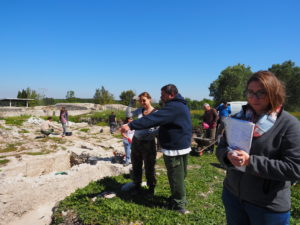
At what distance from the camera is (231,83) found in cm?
3875

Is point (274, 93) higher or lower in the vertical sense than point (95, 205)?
higher

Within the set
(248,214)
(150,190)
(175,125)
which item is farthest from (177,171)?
(248,214)

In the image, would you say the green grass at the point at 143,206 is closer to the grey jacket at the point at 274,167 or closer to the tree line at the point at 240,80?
the grey jacket at the point at 274,167

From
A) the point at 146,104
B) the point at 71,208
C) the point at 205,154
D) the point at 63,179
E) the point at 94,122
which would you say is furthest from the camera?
the point at 94,122

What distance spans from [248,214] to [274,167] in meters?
0.47

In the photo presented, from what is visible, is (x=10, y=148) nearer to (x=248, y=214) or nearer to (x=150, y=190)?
(x=150, y=190)

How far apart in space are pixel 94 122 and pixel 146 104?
1810 centimetres

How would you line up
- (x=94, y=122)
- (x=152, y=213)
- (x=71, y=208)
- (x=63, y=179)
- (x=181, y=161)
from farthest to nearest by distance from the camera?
(x=94, y=122) → (x=63, y=179) → (x=71, y=208) → (x=152, y=213) → (x=181, y=161)

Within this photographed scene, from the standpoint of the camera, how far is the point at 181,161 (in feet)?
9.84

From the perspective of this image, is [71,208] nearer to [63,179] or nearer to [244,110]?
[63,179]

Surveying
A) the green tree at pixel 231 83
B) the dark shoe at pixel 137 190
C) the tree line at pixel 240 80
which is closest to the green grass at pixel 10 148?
the dark shoe at pixel 137 190

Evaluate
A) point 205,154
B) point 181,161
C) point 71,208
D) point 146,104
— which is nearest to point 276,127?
point 181,161

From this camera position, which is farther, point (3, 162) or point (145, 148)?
point (3, 162)

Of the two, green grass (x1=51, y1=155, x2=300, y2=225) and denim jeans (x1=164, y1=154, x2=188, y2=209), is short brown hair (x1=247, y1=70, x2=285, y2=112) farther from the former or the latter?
green grass (x1=51, y1=155, x2=300, y2=225)
